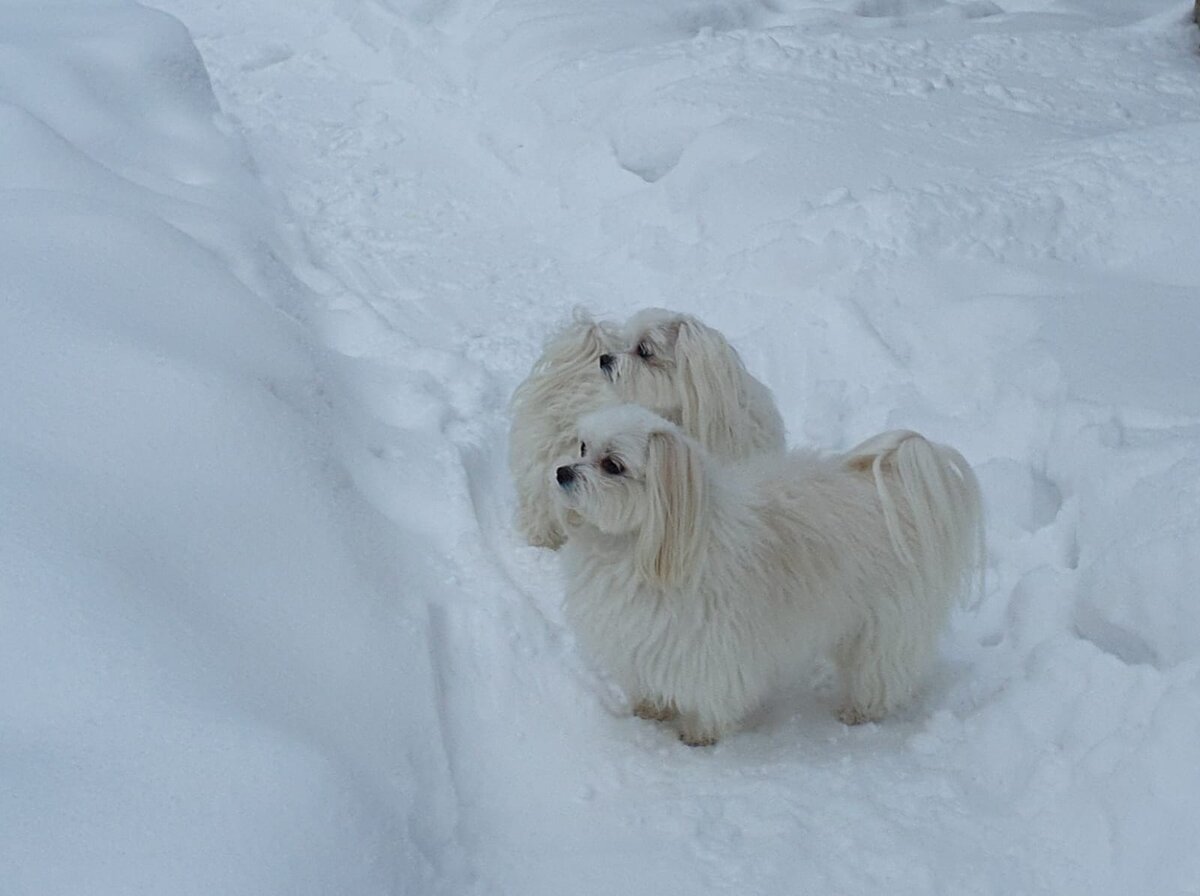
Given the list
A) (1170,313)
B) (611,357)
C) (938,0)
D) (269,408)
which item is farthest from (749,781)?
(938,0)

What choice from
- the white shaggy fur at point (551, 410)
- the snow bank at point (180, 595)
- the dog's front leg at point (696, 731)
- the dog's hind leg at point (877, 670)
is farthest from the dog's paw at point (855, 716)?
the snow bank at point (180, 595)

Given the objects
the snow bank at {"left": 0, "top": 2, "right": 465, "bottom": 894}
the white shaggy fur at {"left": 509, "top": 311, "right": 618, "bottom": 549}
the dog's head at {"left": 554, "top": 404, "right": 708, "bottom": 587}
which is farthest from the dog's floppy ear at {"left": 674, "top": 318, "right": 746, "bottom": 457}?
the snow bank at {"left": 0, "top": 2, "right": 465, "bottom": 894}

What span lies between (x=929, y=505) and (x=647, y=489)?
914 millimetres

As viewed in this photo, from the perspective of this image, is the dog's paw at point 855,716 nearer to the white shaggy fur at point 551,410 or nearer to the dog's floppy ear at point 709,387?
the dog's floppy ear at point 709,387

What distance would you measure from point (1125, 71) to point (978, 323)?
12.7 ft

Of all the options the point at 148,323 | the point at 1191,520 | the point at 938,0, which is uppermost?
the point at 148,323

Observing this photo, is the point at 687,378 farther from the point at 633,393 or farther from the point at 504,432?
the point at 504,432

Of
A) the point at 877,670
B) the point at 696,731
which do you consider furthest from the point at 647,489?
the point at 877,670

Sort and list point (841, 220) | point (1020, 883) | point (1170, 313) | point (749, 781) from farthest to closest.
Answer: point (841, 220)
point (1170, 313)
point (749, 781)
point (1020, 883)

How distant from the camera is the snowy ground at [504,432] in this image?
2.54m

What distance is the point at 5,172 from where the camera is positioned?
4.81 m

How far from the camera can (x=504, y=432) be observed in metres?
4.63

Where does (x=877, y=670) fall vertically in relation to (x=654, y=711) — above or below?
above

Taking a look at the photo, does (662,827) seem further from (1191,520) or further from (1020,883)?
(1191,520)
